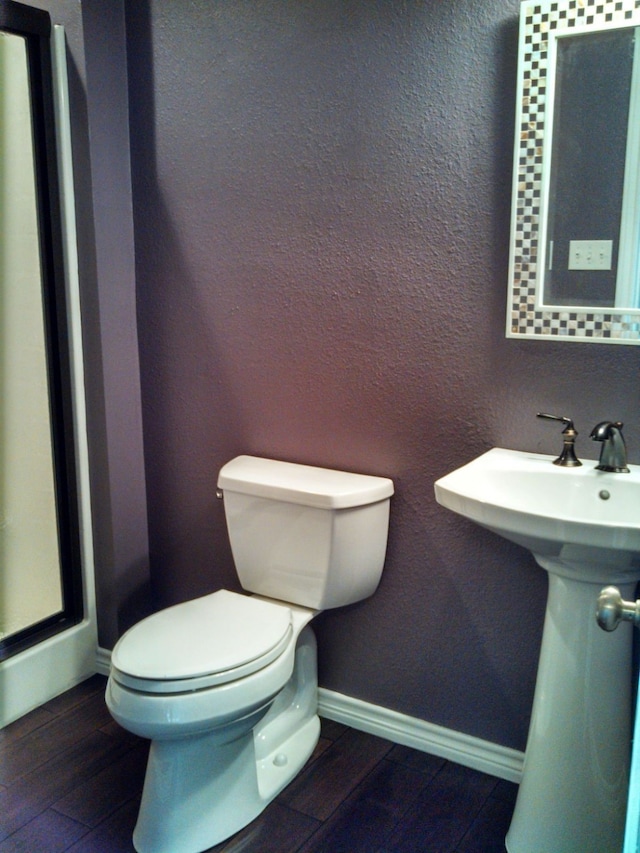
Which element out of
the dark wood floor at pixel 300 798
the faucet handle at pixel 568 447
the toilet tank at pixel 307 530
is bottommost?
the dark wood floor at pixel 300 798

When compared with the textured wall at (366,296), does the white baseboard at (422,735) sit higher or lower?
lower

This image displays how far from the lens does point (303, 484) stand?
1.87 m

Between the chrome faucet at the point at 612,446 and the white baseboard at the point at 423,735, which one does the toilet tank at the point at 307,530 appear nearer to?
the white baseboard at the point at 423,735

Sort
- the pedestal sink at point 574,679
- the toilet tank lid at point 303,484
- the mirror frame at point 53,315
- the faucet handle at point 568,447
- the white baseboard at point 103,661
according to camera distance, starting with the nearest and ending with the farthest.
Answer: the pedestal sink at point 574,679
the faucet handle at point 568,447
the toilet tank lid at point 303,484
the mirror frame at point 53,315
the white baseboard at point 103,661

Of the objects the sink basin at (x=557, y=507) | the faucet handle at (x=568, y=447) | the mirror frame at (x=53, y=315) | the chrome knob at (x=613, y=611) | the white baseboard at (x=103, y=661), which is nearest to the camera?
the chrome knob at (x=613, y=611)

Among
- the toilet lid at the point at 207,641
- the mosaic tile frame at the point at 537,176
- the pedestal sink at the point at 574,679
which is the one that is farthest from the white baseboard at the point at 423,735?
the mosaic tile frame at the point at 537,176

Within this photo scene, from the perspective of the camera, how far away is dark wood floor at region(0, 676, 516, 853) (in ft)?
5.48

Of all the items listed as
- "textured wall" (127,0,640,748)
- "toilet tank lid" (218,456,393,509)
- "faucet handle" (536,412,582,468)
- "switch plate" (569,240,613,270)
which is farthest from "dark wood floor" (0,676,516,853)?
"switch plate" (569,240,613,270)

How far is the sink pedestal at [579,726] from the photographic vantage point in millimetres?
1495

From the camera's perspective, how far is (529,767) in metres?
1.60

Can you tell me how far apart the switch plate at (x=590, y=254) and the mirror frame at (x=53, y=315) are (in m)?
1.34

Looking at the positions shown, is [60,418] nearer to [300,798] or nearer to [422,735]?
[300,798]

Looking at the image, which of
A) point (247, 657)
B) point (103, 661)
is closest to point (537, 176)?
point (247, 657)

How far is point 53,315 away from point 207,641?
103 cm
